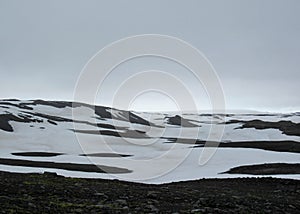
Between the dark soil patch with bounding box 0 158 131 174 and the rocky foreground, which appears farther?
the dark soil patch with bounding box 0 158 131 174

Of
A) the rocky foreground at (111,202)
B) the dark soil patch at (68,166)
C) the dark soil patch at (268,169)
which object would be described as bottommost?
the rocky foreground at (111,202)

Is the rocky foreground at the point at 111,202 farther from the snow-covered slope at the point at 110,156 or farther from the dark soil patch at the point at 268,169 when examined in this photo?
the dark soil patch at the point at 268,169

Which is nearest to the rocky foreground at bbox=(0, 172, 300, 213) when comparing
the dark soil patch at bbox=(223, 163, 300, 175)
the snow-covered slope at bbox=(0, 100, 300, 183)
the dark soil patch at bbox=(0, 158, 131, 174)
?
the snow-covered slope at bbox=(0, 100, 300, 183)

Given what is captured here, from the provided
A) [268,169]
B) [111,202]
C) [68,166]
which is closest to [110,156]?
[68,166]

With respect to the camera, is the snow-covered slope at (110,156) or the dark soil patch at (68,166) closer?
the snow-covered slope at (110,156)

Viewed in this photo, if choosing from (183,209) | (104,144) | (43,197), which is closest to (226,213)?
(183,209)

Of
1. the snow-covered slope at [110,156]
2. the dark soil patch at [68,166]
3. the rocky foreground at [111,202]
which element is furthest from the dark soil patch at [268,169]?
the rocky foreground at [111,202]

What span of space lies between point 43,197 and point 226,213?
247 inches

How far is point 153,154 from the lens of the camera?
162ft

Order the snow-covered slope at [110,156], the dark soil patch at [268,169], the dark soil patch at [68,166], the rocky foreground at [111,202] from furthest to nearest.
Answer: the dark soil patch at [68,166], the snow-covered slope at [110,156], the dark soil patch at [268,169], the rocky foreground at [111,202]

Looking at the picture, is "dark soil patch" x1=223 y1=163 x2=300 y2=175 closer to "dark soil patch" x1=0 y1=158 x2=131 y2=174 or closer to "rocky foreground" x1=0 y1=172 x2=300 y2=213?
"dark soil patch" x1=0 y1=158 x2=131 y2=174

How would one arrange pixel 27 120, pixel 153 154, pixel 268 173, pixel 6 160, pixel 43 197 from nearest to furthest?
pixel 43 197
pixel 268 173
pixel 6 160
pixel 153 154
pixel 27 120

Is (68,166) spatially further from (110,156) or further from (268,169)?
(268,169)

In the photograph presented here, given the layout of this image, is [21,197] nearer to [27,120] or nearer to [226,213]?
[226,213]
